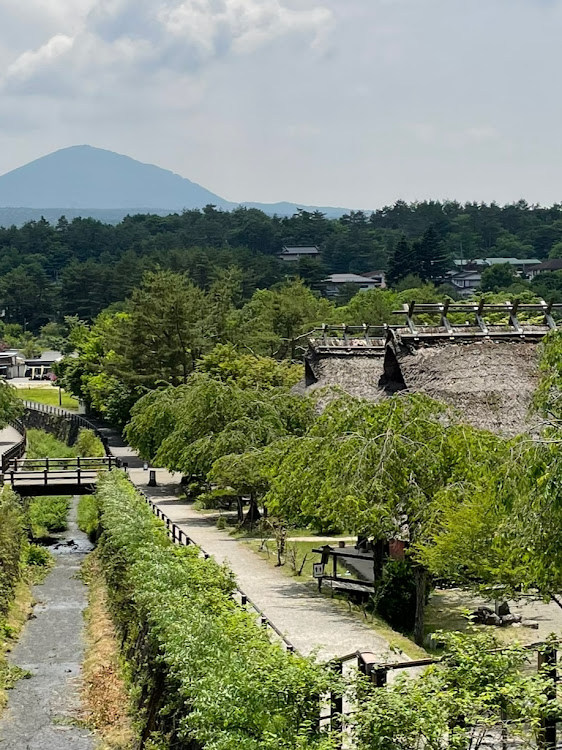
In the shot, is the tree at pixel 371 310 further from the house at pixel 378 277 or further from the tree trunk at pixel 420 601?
the house at pixel 378 277

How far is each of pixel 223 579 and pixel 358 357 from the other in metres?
22.5

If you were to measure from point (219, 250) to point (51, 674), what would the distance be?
415 ft

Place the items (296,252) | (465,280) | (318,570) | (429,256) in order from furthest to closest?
(296,252) → (465,280) → (429,256) → (318,570)

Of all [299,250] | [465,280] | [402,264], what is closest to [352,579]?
[402,264]

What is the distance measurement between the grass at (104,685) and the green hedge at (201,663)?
0.45 meters

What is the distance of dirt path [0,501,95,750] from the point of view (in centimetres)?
1822

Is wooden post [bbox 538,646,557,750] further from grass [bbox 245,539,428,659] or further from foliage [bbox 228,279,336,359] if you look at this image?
foliage [bbox 228,279,336,359]

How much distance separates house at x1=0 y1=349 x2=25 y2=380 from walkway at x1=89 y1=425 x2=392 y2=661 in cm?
7310

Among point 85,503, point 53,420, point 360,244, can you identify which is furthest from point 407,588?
point 360,244

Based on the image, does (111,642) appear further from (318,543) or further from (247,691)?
(247,691)

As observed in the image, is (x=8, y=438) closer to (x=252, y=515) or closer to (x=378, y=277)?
(x=252, y=515)

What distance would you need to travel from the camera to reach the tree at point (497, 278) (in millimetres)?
107000

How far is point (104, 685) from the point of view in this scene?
20.2 metres

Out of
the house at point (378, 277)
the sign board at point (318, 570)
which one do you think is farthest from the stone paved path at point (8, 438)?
the house at point (378, 277)
